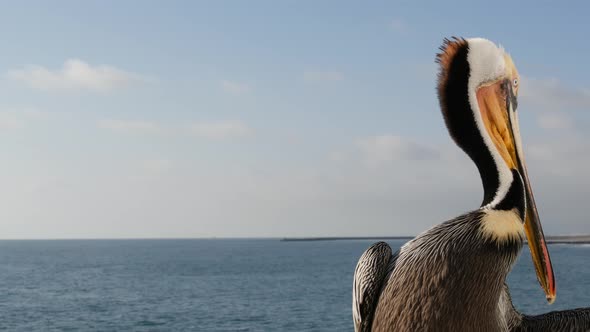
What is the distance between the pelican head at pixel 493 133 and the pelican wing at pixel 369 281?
0.70 meters

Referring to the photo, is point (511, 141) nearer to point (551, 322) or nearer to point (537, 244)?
point (537, 244)

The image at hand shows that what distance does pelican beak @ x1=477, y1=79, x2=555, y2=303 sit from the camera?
402cm

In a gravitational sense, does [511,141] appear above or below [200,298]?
above

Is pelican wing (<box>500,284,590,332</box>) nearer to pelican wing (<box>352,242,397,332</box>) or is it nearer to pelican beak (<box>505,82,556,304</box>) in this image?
pelican beak (<box>505,82,556,304</box>)

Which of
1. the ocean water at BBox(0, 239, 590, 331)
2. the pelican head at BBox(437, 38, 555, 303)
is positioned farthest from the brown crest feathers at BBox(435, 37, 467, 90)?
the ocean water at BBox(0, 239, 590, 331)

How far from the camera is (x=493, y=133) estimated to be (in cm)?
413

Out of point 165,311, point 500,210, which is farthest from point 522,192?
point 165,311

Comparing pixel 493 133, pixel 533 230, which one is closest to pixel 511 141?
pixel 493 133

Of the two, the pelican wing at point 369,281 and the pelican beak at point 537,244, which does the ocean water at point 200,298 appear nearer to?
the pelican wing at point 369,281

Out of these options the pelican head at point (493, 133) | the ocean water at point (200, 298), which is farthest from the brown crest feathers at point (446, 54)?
the ocean water at point (200, 298)

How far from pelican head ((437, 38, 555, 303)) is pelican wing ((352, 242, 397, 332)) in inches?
27.4

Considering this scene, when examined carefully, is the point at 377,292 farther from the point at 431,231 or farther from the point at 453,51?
the point at 453,51

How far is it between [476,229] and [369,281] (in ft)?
2.49

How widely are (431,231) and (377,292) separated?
0.52 metres
